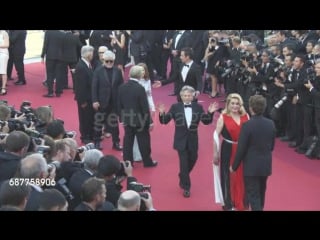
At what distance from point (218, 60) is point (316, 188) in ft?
15.2

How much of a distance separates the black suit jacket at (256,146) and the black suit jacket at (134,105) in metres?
2.23

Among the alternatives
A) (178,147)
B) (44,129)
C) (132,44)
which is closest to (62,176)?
(44,129)

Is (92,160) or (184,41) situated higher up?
(184,41)

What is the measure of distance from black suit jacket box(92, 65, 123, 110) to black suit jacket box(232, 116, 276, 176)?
10.2 ft

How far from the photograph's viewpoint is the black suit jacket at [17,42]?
41.5 ft

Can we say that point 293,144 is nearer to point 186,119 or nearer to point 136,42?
point 186,119

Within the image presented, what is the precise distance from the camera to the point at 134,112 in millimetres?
8625

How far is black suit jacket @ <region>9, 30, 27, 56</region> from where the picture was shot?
1264 cm

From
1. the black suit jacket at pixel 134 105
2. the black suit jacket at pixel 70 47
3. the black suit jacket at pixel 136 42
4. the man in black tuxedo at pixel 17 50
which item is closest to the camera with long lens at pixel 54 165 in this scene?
the black suit jacket at pixel 134 105

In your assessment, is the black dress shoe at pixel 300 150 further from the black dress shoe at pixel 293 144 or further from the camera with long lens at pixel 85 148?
the camera with long lens at pixel 85 148

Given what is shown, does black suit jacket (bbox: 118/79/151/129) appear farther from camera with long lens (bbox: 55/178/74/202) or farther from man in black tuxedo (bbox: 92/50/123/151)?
camera with long lens (bbox: 55/178/74/202)

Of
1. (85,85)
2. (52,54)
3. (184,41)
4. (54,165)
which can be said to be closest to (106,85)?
(85,85)

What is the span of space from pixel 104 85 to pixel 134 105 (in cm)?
89
